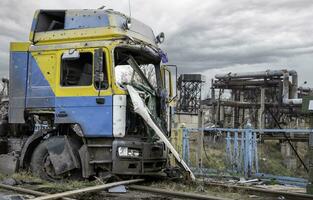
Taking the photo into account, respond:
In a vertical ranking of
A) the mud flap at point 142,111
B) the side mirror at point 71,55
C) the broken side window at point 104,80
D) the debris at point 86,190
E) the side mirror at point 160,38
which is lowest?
the debris at point 86,190

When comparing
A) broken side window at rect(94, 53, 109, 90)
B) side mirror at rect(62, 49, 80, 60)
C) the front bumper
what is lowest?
the front bumper

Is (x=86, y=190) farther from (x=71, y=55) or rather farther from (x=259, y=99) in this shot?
(x=259, y=99)

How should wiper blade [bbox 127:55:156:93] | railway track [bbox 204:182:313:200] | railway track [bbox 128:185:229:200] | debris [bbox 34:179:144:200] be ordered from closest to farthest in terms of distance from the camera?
debris [bbox 34:179:144:200], railway track [bbox 128:185:229:200], railway track [bbox 204:182:313:200], wiper blade [bbox 127:55:156:93]

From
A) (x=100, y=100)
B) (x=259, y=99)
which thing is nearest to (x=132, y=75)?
(x=100, y=100)

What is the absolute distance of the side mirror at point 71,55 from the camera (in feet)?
29.3

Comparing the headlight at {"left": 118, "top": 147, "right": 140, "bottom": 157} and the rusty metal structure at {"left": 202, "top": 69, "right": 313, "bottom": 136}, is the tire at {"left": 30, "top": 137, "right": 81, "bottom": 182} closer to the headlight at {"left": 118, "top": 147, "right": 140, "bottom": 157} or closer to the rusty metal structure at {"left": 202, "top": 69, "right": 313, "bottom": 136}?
the headlight at {"left": 118, "top": 147, "right": 140, "bottom": 157}

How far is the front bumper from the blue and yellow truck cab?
0.02m

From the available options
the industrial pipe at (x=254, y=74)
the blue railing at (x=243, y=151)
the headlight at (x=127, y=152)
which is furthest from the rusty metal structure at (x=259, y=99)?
the headlight at (x=127, y=152)

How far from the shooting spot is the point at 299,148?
2359cm

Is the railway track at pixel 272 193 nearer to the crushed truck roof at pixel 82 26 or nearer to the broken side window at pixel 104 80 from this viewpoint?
the broken side window at pixel 104 80

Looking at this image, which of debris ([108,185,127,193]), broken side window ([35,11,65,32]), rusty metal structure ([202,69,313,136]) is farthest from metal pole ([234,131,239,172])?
rusty metal structure ([202,69,313,136])

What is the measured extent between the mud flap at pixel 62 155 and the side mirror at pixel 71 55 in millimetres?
1675

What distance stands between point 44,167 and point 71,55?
249cm

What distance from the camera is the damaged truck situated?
864 cm
